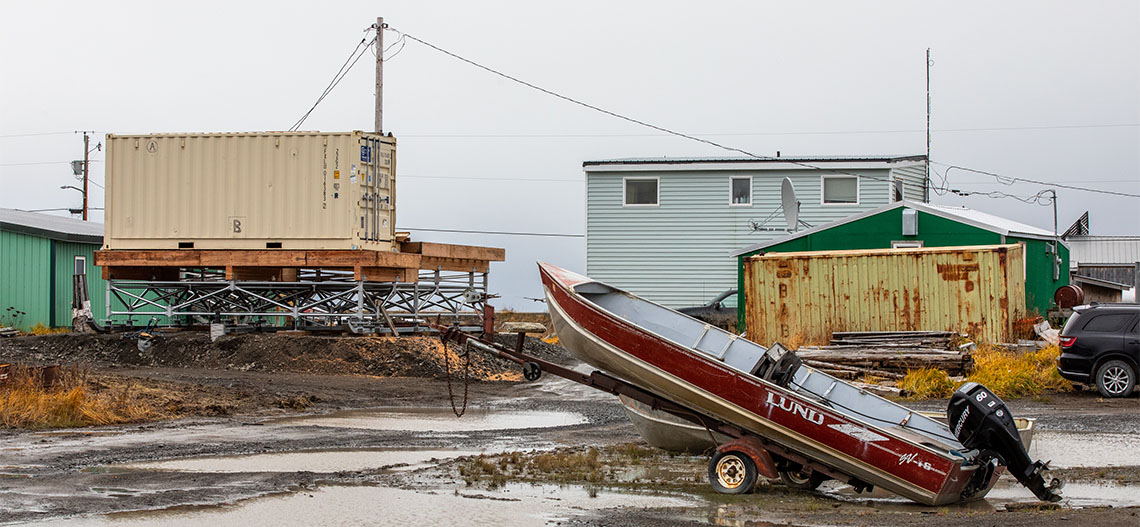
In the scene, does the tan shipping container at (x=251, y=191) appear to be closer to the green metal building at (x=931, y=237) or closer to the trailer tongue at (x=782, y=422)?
the green metal building at (x=931, y=237)

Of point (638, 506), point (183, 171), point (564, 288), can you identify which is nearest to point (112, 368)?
point (183, 171)

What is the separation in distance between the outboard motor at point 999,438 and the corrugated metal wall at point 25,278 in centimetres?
2607

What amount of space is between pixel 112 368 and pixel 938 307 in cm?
1613

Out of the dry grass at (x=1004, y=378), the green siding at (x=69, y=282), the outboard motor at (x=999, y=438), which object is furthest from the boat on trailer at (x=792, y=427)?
the green siding at (x=69, y=282)

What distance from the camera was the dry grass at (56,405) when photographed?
14.5m

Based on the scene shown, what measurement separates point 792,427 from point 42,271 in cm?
2567

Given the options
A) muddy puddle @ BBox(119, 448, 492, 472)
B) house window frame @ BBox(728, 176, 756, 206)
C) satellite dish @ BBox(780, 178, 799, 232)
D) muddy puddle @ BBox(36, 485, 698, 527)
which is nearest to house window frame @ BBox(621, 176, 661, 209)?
house window frame @ BBox(728, 176, 756, 206)

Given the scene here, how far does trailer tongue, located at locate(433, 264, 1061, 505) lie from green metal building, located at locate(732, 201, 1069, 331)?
1621cm

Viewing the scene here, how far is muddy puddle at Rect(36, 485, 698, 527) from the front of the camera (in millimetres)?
Result: 8516

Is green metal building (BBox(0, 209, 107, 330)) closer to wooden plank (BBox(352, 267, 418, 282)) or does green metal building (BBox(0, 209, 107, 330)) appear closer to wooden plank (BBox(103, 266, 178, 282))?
wooden plank (BBox(103, 266, 178, 282))

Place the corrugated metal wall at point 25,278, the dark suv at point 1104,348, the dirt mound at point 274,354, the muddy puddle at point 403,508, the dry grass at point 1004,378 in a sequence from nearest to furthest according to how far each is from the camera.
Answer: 1. the muddy puddle at point 403,508
2. the dark suv at point 1104,348
3. the dry grass at point 1004,378
4. the dirt mound at point 274,354
5. the corrugated metal wall at point 25,278

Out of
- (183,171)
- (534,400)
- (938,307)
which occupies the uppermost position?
(183,171)

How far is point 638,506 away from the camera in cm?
938

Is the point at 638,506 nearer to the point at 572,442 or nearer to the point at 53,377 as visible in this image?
the point at 572,442
